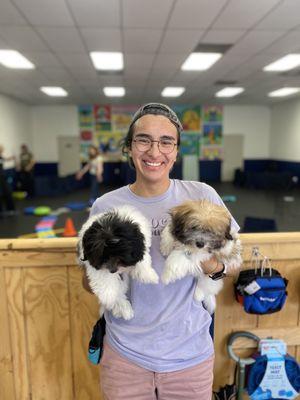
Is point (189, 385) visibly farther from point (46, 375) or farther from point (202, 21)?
point (202, 21)

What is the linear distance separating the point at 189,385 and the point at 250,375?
768mm

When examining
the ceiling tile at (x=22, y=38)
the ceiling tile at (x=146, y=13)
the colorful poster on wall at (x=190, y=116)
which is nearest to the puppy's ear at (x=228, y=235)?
the ceiling tile at (x=146, y=13)

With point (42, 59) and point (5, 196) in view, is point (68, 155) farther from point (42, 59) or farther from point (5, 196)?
point (42, 59)

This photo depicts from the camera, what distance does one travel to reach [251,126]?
15234mm

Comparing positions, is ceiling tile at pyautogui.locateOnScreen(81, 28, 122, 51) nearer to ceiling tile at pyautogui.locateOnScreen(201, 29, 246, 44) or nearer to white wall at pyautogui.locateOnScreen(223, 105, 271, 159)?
ceiling tile at pyautogui.locateOnScreen(201, 29, 246, 44)

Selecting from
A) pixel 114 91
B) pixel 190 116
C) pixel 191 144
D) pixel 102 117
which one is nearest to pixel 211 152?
pixel 191 144

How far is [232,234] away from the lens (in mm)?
1469

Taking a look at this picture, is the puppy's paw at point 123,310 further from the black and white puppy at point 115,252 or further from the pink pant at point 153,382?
the pink pant at point 153,382

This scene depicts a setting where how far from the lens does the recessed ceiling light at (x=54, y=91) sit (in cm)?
1023

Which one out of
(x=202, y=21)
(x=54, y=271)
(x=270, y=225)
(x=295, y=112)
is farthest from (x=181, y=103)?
(x=54, y=271)

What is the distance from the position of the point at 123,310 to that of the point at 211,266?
1.47ft

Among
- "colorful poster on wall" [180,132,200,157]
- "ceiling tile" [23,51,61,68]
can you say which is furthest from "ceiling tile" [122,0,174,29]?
"colorful poster on wall" [180,132,200,157]

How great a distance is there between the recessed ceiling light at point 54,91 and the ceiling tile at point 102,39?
183 inches

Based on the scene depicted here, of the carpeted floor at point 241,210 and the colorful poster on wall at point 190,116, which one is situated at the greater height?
the colorful poster on wall at point 190,116
